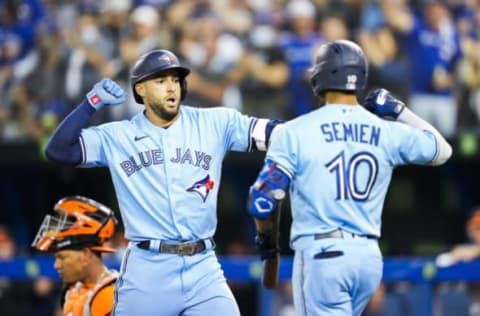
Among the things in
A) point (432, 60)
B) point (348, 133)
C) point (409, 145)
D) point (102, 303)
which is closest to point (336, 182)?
point (348, 133)

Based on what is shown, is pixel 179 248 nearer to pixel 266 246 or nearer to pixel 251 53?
pixel 266 246

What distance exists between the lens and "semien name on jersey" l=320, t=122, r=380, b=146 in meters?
5.71

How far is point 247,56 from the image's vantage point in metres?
11.6

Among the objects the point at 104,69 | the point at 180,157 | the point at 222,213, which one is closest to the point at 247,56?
the point at 104,69

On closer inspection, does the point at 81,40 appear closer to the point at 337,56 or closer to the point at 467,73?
the point at 467,73

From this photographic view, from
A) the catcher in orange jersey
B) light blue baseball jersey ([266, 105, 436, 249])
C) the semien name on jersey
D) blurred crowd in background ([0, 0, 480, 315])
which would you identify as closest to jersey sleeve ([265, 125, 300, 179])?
light blue baseball jersey ([266, 105, 436, 249])

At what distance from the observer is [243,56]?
11570 millimetres

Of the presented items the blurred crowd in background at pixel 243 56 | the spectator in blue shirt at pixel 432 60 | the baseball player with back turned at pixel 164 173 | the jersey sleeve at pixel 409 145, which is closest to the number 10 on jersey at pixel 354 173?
the jersey sleeve at pixel 409 145

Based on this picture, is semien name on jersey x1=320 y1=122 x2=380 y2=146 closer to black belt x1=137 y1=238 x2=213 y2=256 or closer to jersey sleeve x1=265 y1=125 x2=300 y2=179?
jersey sleeve x1=265 y1=125 x2=300 y2=179

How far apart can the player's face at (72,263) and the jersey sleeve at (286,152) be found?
4.87ft

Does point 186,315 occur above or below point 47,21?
below

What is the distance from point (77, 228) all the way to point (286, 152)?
155 cm

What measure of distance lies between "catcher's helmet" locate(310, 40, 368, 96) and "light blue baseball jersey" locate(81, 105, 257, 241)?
599 mm

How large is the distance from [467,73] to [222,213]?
3.37 meters
